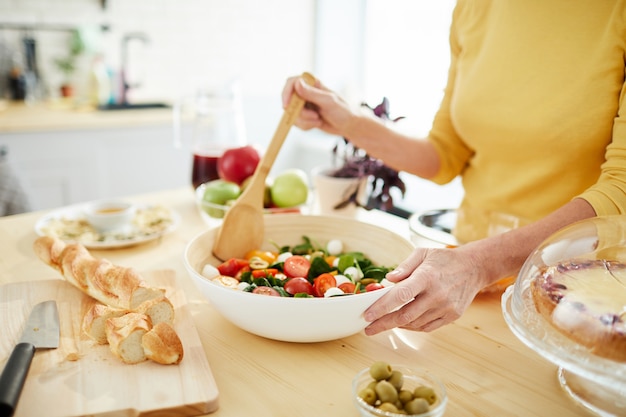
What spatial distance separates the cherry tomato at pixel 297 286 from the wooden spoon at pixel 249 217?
0.74 feet

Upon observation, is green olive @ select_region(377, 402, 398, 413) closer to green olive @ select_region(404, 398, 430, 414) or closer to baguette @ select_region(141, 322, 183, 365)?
green olive @ select_region(404, 398, 430, 414)

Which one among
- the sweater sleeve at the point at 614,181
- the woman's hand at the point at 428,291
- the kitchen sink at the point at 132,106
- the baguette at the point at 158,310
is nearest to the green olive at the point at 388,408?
the woman's hand at the point at 428,291

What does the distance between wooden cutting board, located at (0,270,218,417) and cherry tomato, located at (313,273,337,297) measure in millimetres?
198

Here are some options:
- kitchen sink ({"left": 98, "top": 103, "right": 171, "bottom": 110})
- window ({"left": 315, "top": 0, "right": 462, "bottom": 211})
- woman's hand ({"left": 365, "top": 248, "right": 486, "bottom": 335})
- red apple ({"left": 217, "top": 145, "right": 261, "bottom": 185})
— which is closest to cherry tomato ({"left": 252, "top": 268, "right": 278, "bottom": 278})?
woman's hand ({"left": 365, "top": 248, "right": 486, "bottom": 335})

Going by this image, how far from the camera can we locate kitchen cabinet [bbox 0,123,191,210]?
9.06 feet

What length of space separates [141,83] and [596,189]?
10.4ft

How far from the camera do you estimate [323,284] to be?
91 cm

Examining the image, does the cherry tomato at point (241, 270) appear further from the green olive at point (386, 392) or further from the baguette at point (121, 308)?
the green olive at point (386, 392)

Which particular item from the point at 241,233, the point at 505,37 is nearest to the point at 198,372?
the point at 241,233

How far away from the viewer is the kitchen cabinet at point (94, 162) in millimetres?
2762

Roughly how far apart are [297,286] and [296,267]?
80mm

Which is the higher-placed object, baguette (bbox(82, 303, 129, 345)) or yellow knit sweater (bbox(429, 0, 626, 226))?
yellow knit sweater (bbox(429, 0, 626, 226))

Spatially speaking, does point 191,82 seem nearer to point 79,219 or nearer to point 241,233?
point 79,219

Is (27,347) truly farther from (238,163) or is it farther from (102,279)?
(238,163)
